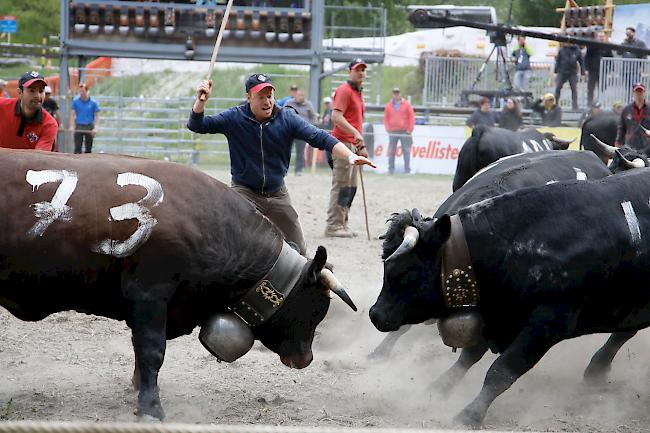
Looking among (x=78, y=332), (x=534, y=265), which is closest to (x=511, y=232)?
(x=534, y=265)

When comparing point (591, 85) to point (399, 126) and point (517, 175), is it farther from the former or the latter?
point (517, 175)

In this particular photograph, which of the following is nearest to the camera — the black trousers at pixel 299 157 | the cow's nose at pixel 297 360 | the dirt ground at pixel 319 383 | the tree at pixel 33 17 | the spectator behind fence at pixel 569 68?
the dirt ground at pixel 319 383

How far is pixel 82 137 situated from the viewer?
21.6m

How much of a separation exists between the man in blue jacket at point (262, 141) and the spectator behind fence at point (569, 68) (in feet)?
61.3

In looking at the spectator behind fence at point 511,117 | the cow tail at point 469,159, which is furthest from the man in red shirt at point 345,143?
the spectator behind fence at point 511,117

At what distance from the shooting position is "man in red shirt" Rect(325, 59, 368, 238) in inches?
458

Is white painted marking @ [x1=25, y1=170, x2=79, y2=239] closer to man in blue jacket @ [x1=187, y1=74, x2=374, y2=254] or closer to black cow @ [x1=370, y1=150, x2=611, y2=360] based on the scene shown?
man in blue jacket @ [x1=187, y1=74, x2=374, y2=254]

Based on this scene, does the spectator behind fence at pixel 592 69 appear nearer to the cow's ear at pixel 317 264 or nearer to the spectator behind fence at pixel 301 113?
the spectator behind fence at pixel 301 113

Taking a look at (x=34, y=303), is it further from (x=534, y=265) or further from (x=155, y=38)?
(x=155, y=38)

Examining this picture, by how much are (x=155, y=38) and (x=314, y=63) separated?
3765mm

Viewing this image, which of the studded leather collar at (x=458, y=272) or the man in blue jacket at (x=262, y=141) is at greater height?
the man in blue jacket at (x=262, y=141)

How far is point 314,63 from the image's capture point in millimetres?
24438

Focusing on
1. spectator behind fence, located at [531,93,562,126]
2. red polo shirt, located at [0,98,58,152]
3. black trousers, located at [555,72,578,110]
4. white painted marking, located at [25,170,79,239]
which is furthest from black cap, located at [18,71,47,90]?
black trousers, located at [555,72,578,110]

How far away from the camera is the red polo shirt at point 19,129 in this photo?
764cm
